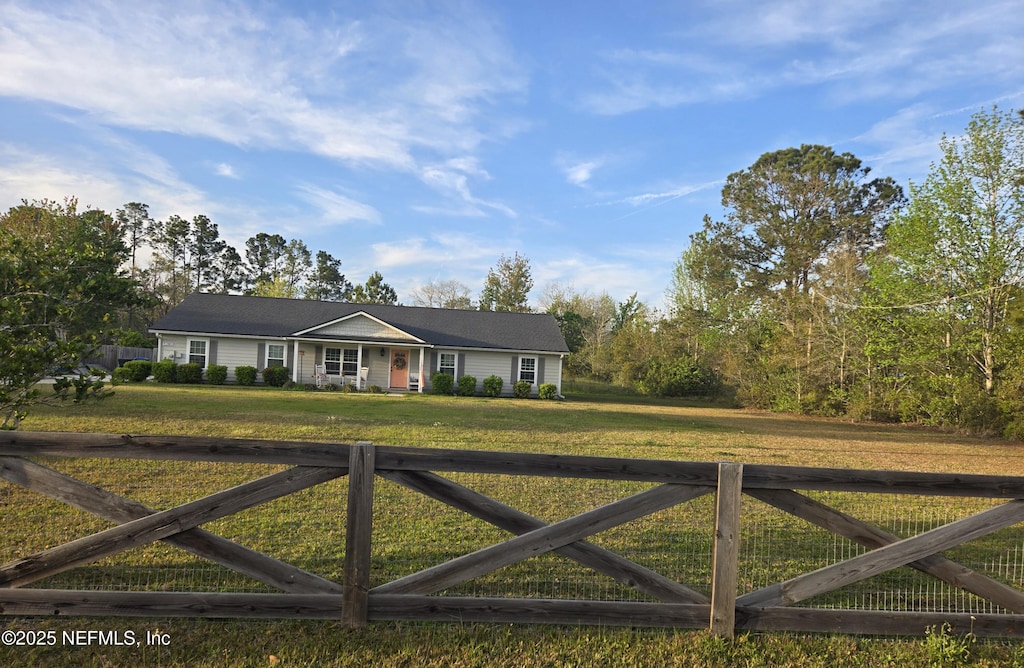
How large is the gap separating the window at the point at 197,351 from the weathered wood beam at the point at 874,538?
28056 millimetres

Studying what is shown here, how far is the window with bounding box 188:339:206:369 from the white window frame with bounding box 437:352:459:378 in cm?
1058

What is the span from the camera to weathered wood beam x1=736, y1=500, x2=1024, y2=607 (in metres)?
3.46

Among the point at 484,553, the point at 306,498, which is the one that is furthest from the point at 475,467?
the point at 306,498

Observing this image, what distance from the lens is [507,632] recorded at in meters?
3.49

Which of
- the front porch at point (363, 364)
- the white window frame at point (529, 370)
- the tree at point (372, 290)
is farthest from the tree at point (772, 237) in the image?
the tree at point (372, 290)

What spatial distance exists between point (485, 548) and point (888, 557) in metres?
2.34

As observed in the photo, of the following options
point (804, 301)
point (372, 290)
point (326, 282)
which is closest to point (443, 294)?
point (372, 290)

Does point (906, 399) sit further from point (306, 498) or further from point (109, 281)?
point (109, 281)

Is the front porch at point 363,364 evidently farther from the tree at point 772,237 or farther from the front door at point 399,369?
the tree at point 772,237

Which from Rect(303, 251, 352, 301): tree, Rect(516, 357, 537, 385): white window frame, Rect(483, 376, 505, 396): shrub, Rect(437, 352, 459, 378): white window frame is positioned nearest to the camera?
Rect(483, 376, 505, 396): shrub

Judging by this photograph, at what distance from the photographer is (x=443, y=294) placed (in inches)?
2249

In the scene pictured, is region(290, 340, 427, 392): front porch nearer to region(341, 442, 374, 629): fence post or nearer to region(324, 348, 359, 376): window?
region(324, 348, 359, 376): window

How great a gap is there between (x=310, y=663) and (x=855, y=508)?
6.53 m

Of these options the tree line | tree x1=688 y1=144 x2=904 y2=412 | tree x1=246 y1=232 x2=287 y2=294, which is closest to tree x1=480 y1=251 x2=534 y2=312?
the tree line
